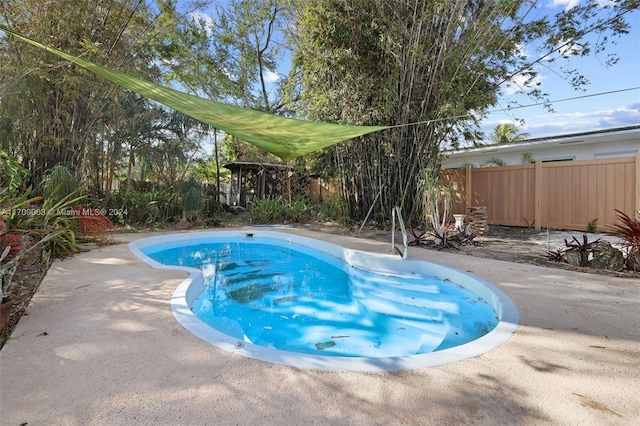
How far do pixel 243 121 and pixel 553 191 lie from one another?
627 centimetres

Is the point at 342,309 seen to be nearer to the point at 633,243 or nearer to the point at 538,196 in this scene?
the point at 633,243

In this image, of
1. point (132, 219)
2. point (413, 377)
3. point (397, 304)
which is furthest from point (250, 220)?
point (413, 377)

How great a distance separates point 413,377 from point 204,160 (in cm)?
1145

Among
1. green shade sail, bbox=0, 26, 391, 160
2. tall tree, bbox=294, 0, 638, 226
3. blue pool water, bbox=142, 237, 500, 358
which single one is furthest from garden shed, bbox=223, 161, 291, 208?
blue pool water, bbox=142, 237, 500, 358

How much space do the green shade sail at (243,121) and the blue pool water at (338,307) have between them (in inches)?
70.9

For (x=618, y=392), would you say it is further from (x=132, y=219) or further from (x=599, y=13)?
(x=132, y=219)

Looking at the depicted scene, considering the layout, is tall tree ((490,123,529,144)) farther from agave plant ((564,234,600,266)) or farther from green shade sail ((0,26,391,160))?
green shade sail ((0,26,391,160))

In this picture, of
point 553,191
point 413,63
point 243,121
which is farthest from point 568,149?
point 243,121

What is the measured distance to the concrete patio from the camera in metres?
1.13

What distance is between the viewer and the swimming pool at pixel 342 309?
1728mm

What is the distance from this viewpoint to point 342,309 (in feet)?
10.4

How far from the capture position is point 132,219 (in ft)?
24.3

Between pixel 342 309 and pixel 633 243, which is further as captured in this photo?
pixel 633 243

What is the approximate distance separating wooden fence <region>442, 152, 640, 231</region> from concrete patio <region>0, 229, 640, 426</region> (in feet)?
15.4
